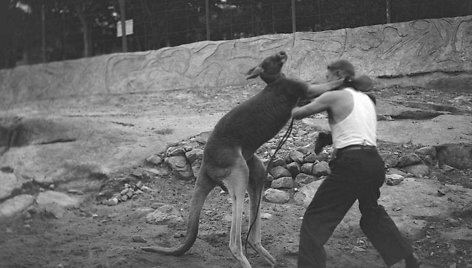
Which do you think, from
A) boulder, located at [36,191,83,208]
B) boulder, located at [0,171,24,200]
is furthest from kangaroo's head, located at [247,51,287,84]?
boulder, located at [0,171,24,200]

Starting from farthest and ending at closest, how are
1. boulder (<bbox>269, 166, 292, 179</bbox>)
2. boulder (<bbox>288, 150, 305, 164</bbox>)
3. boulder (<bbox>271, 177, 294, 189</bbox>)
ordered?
1. boulder (<bbox>288, 150, 305, 164</bbox>)
2. boulder (<bbox>269, 166, 292, 179</bbox>)
3. boulder (<bbox>271, 177, 294, 189</bbox>)

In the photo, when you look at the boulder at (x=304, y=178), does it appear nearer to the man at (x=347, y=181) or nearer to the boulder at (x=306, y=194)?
the boulder at (x=306, y=194)

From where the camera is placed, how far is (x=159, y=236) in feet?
15.6

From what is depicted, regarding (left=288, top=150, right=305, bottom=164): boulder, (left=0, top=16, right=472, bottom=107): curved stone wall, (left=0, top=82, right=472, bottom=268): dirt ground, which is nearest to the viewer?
(left=0, top=82, right=472, bottom=268): dirt ground

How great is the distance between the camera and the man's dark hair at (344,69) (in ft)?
11.9

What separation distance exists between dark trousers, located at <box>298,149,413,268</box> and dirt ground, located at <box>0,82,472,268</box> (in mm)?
682

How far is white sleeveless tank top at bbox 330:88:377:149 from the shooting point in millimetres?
3418

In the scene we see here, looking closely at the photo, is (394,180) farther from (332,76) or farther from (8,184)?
(8,184)

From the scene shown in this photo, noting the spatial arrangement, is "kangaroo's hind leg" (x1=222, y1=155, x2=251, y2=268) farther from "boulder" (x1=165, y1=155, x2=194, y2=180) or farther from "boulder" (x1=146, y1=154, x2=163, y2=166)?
"boulder" (x1=146, y1=154, x2=163, y2=166)

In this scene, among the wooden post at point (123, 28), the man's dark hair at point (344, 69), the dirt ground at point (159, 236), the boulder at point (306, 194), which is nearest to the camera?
the man's dark hair at point (344, 69)

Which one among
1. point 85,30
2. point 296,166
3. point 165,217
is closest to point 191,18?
point 85,30

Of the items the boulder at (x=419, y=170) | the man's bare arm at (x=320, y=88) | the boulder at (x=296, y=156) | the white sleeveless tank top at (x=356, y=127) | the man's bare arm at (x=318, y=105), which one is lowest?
the boulder at (x=419, y=170)

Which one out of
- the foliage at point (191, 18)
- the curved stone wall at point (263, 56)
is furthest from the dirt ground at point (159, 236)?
the foliage at point (191, 18)

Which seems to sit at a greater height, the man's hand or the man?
the man's hand
